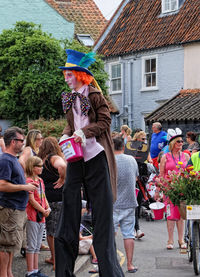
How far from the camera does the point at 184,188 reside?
8.17 m

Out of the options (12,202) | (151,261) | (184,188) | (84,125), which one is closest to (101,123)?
(84,125)

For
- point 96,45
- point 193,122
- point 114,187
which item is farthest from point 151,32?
point 114,187

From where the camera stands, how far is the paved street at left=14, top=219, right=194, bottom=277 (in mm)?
8219

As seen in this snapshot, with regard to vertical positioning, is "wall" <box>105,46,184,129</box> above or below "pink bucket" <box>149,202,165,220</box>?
above

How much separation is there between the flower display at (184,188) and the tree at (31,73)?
1837cm

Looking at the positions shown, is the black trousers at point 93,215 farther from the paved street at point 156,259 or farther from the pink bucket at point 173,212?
the pink bucket at point 173,212

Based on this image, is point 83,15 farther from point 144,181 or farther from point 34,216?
point 34,216

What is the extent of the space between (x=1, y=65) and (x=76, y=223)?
886 inches

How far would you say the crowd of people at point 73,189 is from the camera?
6008mm

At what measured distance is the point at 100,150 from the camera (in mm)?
5988

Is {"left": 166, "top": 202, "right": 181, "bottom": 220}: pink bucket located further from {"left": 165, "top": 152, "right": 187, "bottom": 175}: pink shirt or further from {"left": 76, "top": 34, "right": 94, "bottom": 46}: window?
{"left": 76, "top": 34, "right": 94, "bottom": 46}: window

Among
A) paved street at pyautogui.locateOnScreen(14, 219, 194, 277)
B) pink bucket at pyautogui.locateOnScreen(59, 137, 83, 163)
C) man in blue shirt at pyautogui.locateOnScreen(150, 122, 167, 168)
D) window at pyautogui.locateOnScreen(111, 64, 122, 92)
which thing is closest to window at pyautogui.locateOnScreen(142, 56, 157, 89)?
window at pyautogui.locateOnScreen(111, 64, 122, 92)

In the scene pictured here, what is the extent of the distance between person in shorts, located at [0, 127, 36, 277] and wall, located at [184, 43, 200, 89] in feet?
67.3

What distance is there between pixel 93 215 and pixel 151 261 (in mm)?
3303
